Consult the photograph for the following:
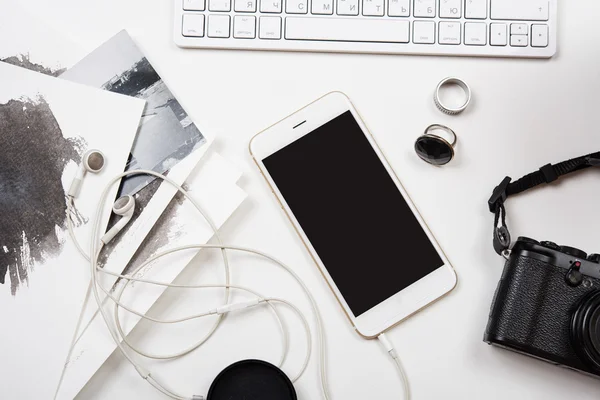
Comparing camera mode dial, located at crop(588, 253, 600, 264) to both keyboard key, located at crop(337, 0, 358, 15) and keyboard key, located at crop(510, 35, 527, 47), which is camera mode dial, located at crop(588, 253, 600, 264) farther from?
keyboard key, located at crop(337, 0, 358, 15)

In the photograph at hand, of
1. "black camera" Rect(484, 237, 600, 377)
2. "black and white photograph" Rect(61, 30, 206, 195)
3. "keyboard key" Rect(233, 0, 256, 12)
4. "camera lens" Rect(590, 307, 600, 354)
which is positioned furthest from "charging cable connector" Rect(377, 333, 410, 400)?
"keyboard key" Rect(233, 0, 256, 12)

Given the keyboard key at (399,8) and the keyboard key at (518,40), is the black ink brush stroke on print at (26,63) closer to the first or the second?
the keyboard key at (399,8)

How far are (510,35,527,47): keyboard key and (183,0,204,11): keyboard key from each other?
0.39m

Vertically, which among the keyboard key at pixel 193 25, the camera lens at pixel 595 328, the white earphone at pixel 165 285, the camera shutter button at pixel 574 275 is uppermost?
the keyboard key at pixel 193 25

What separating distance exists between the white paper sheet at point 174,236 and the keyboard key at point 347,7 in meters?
0.24

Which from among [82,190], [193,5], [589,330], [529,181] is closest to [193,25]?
[193,5]

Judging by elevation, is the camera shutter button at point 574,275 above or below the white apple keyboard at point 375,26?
below

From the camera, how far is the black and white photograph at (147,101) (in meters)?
0.73

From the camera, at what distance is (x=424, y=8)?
2.39 ft

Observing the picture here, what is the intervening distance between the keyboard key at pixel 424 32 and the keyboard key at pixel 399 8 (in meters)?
0.02

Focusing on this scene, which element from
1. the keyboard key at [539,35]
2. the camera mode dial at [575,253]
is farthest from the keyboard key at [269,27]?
the camera mode dial at [575,253]

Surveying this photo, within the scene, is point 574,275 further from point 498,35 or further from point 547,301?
point 498,35

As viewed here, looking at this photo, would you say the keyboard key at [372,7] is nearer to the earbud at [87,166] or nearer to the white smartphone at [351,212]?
the white smartphone at [351,212]

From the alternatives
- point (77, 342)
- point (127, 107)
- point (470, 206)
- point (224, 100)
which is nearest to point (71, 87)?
point (127, 107)
